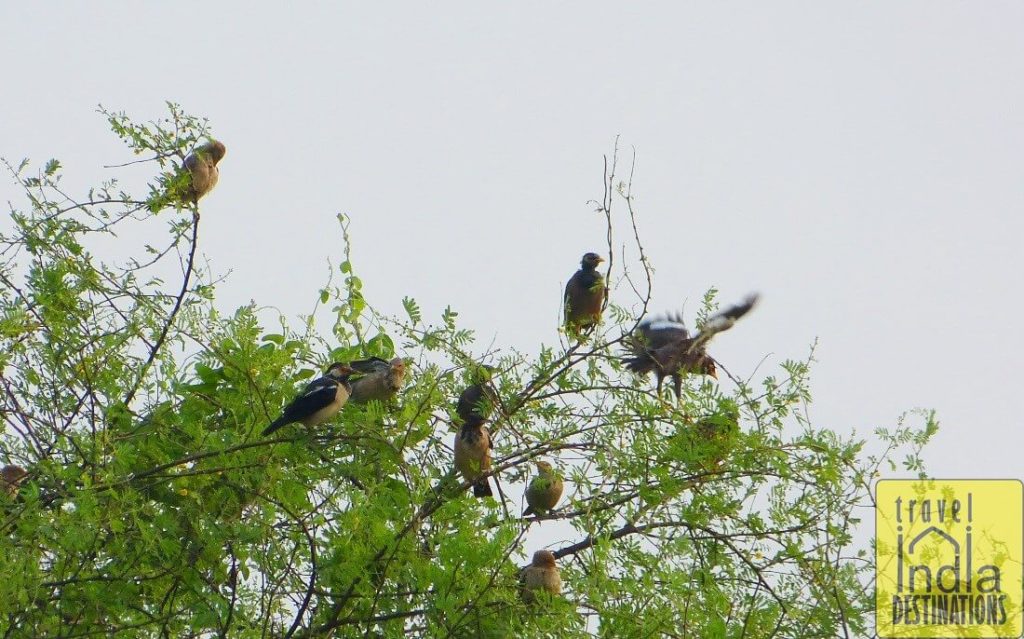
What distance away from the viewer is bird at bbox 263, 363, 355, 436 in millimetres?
5656

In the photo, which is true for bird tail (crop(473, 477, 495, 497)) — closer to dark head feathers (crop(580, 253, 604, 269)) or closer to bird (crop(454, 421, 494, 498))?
bird (crop(454, 421, 494, 498))

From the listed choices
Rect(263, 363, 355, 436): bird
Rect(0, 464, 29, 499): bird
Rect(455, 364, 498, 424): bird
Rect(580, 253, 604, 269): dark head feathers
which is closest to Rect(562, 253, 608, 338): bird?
Rect(580, 253, 604, 269): dark head feathers

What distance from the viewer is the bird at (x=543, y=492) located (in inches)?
224

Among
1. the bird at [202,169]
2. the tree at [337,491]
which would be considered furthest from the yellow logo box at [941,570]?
the bird at [202,169]

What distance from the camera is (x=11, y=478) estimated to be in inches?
252

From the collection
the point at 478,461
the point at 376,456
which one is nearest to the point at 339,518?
the point at 376,456

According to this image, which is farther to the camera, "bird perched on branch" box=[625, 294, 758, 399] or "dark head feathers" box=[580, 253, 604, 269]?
"dark head feathers" box=[580, 253, 604, 269]

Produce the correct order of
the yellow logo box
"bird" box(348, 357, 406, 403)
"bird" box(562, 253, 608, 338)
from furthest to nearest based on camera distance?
"bird" box(562, 253, 608, 338) < "bird" box(348, 357, 406, 403) < the yellow logo box

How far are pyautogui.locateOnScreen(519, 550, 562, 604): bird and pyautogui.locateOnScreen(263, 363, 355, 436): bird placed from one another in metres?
1.00

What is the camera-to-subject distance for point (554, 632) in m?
4.89

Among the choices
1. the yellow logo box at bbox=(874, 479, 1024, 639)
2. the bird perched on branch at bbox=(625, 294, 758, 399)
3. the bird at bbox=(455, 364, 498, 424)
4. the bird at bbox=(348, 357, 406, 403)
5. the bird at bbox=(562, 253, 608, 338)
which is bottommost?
the yellow logo box at bbox=(874, 479, 1024, 639)

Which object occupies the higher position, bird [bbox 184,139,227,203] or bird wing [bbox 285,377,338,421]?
bird [bbox 184,139,227,203]

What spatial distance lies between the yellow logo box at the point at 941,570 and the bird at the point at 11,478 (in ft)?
10.6

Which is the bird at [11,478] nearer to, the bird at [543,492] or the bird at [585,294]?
the bird at [543,492]
